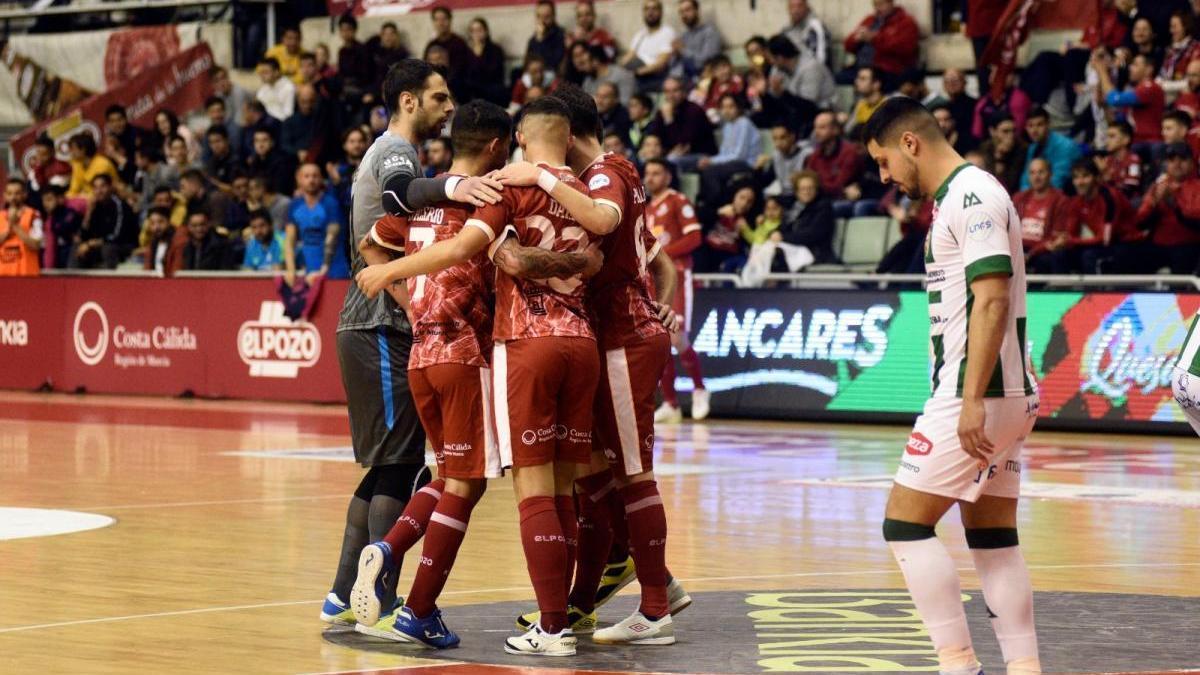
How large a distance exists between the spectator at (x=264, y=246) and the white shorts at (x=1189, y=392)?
48.9ft

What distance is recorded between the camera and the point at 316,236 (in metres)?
21.5

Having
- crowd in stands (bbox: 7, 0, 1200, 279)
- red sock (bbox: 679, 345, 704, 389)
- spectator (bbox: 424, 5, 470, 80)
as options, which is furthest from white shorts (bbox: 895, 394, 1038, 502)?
spectator (bbox: 424, 5, 470, 80)

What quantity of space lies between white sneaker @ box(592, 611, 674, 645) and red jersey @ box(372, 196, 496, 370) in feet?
3.76

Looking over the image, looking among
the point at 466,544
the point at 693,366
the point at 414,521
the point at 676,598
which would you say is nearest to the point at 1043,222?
the point at 693,366

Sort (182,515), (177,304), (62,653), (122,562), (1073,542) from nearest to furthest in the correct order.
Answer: (62,653) → (122,562) → (1073,542) → (182,515) → (177,304)

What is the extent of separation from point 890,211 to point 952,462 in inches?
544

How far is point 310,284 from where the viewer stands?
21391mm

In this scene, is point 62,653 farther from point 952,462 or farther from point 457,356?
point 952,462

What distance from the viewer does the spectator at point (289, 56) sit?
27.0 meters

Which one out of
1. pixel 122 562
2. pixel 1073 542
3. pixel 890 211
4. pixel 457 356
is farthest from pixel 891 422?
pixel 457 356

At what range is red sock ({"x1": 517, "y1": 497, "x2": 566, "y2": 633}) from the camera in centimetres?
747

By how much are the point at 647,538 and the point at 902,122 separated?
2.15 metres

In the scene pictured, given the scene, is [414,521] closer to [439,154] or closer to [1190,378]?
[1190,378]

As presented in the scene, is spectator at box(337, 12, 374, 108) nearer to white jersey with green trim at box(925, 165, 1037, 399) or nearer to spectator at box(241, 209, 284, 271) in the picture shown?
spectator at box(241, 209, 284, 271)
